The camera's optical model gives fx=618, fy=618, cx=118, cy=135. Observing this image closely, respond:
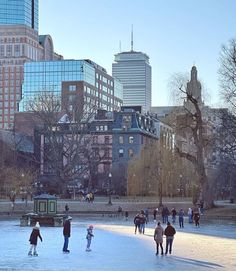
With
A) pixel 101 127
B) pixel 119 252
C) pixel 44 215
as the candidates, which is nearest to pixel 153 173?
pixel 44 215

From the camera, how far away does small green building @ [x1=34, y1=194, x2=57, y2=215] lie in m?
54.6

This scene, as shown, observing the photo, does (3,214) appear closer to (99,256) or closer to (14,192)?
(14,192)

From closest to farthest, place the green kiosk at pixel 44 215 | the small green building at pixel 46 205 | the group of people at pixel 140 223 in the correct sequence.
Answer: the group of people at pixel 140 223 < the green kiosk at pixel 44 215 < the small green building at pixel 46 205

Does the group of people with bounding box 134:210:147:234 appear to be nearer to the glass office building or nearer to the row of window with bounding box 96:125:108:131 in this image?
the row of window with bounding box 96:125:108:131

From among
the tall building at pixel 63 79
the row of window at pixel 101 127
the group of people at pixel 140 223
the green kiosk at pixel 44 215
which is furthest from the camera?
the tall building at pixel 63 79

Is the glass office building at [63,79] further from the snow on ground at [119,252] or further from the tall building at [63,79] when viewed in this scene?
the snow on ground at [119,252]

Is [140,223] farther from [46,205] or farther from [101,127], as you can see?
[101,127]

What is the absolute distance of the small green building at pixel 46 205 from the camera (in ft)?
179

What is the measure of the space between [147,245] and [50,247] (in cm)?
553

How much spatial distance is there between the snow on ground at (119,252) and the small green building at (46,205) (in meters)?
8.53

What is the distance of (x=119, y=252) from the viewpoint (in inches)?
1227

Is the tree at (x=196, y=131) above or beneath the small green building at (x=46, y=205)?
above

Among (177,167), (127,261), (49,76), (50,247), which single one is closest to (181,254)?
(127,261)

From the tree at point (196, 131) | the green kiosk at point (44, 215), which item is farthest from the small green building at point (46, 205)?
the tree at point (196, 131)
